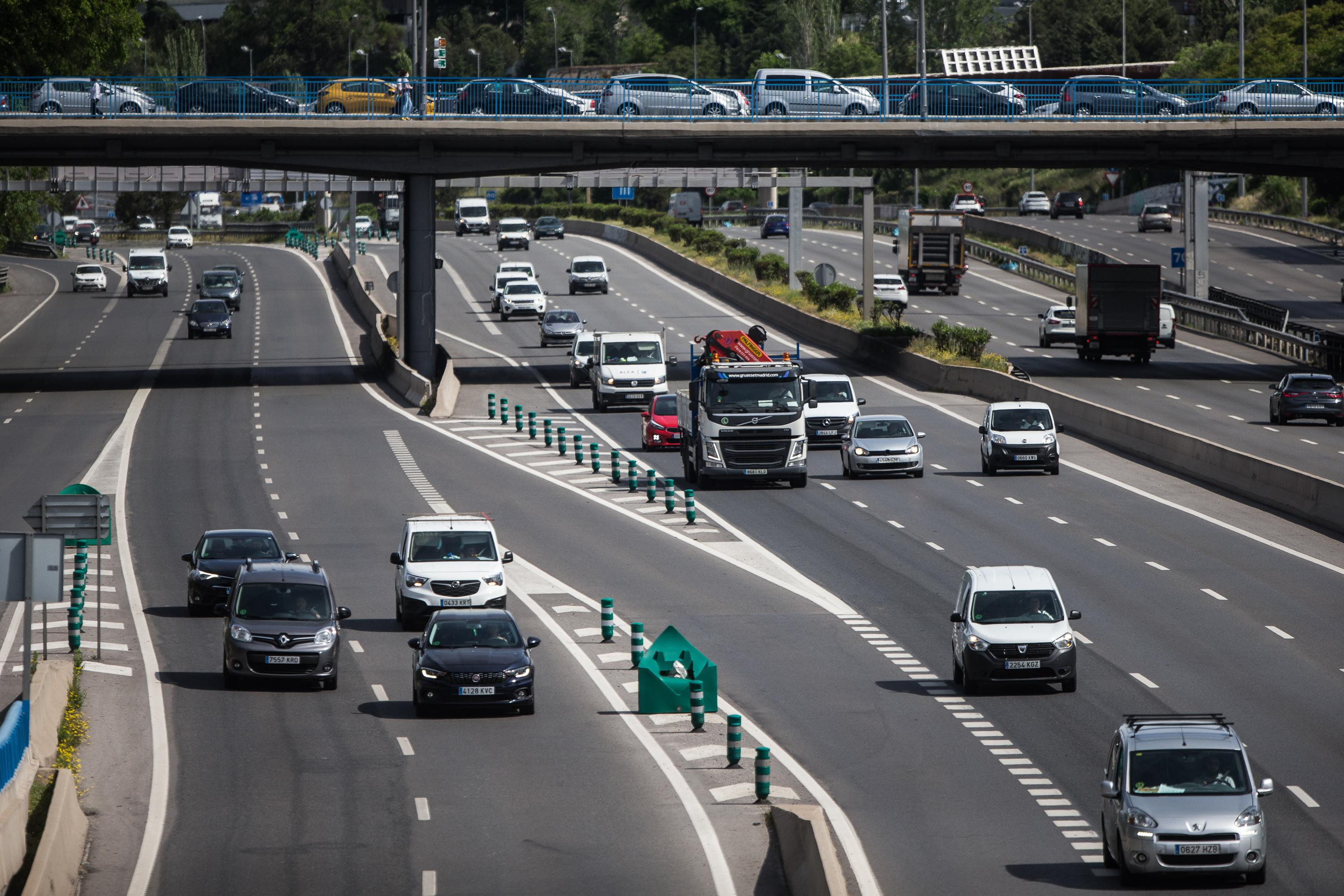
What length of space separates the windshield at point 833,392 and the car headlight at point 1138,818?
32.8 metres

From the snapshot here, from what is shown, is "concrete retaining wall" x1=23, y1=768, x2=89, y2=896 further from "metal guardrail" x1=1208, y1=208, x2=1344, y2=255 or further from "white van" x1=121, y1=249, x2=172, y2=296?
"metal guardrail" x1=1208, y1=208, x2=1344, y2=255

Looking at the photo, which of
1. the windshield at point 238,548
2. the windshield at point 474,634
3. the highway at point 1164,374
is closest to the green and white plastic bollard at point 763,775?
the windshield at point 474,634

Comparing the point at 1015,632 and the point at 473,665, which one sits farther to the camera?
the point at 1015,632

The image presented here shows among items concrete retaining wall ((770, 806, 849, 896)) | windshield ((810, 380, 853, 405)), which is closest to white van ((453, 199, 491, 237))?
windshield ((810, 380, 853, 405))

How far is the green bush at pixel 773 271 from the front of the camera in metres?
87.9

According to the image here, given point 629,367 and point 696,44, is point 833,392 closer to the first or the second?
point 629,367

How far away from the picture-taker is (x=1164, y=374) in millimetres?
64500

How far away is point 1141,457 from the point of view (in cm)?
4584

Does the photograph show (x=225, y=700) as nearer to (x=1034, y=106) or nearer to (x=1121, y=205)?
(x=1034, y=106)

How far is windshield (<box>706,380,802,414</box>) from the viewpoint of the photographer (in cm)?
4066

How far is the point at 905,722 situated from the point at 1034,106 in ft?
136

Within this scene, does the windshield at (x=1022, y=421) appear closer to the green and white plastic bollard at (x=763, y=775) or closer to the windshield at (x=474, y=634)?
the windshield at (x=474, y=634)

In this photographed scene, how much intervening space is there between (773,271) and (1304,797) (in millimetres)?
70077

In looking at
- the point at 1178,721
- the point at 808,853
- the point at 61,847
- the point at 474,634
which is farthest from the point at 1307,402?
the point at 61,847
